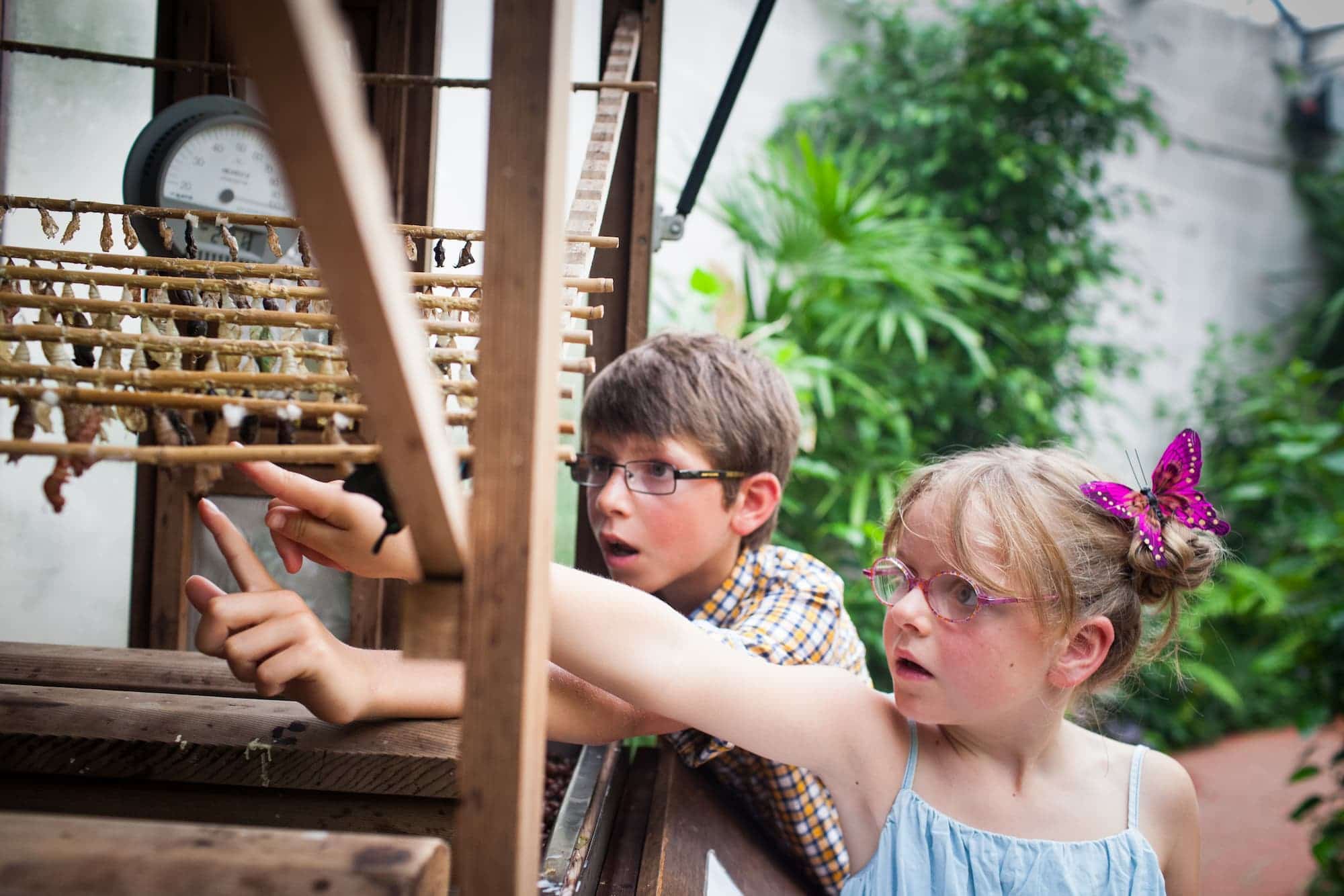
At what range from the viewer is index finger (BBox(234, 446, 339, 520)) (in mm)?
816

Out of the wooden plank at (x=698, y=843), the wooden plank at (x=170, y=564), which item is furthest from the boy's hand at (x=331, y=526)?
the wooden plank at (x=170, y=564)

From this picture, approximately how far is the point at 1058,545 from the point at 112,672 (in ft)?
4.02

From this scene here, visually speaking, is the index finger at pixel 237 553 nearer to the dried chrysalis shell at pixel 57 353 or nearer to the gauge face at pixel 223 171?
the dried chrysalis shell at pixel 57 353

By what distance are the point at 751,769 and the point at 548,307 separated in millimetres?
1279

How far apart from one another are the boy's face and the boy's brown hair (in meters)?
0.02

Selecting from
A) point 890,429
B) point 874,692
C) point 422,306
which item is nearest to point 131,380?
point 422,306

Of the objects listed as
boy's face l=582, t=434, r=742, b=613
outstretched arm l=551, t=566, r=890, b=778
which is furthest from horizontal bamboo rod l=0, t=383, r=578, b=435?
boy's face l=582, t=434, r=742, b=613

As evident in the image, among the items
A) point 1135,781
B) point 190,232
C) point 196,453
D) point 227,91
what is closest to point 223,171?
point 227,91

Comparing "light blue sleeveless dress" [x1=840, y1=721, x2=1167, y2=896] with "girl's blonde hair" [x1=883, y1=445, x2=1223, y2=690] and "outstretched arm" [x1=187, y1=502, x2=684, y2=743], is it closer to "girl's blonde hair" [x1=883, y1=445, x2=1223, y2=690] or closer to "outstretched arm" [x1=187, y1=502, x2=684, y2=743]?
"girl's blonde hair" [x1=883, y1=445, x2=1223, y2=690]

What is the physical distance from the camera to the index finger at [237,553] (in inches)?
35.6

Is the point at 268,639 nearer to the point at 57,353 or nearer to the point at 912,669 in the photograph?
the point at 57,353

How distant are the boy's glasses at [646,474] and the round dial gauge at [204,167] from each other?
2.48 feet

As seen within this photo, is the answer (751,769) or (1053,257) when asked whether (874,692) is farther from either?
(1053,257)

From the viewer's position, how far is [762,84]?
5523 mm
